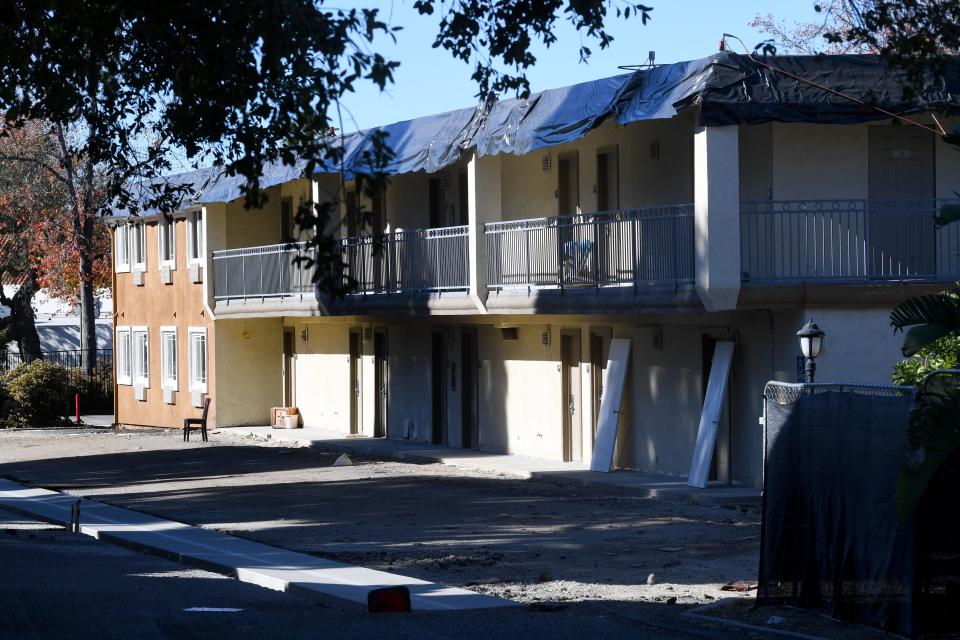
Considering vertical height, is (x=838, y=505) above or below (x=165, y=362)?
below

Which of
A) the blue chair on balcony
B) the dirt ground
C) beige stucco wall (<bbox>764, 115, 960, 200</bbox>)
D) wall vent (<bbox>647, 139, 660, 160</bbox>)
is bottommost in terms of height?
the dirt ground

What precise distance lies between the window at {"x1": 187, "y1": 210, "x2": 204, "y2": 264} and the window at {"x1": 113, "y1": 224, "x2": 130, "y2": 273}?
16.7ft

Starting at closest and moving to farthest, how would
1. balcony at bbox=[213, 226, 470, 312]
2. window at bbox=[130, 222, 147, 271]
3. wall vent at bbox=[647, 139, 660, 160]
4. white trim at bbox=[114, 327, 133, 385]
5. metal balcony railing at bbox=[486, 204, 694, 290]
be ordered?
1. metal balcony railing at bbox=[486, 204, 694, 290]
2. wall vent at bbox=[647, 139, 660, 160]
3. balcony at bbox=[213, 226, 470, 312]
4. window at bbox=[130, 222, 147, 271]
5. white trim at bbox=[114, 327, 133, 385]

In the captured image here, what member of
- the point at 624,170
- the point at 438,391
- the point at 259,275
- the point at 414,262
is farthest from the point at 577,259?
the point at 259,275

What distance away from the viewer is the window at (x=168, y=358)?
41.8 metres

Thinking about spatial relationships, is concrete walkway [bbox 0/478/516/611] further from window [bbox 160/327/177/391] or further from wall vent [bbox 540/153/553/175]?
window [bbox 160/327/177/391]

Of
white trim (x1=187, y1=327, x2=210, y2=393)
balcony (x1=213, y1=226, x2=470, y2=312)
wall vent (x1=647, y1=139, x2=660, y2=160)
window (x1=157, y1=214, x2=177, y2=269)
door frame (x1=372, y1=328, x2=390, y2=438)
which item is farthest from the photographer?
window (x1=157, y1=214, x2=177, y2=269)

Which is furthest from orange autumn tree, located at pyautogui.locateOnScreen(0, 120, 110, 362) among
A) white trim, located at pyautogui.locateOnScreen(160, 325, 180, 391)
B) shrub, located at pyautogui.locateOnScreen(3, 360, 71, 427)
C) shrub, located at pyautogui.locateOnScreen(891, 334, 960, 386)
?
shrub, located at pyautogui.locateOnScreen(891, 334, 960, 386)

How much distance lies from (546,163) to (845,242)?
7.10 m

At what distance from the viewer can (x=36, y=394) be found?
43.5 m

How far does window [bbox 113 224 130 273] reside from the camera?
44.7 meters

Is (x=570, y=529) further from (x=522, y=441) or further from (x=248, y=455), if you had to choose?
(x=248, y=455)

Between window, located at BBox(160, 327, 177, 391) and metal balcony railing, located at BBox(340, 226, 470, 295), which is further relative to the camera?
window, located at BBox(160, 327, 177, 391)

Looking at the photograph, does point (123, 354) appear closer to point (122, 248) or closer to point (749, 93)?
point (122, 248)
